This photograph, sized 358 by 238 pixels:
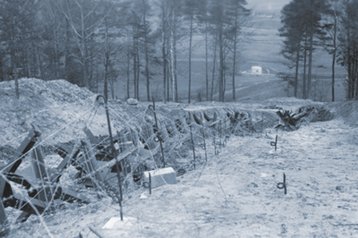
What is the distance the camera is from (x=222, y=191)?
7.14 meters

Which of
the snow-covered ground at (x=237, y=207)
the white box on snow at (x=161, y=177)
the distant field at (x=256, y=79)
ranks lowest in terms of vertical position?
the snow-covered ground at (x=237, y=207)

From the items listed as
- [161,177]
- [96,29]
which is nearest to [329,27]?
[96,29]

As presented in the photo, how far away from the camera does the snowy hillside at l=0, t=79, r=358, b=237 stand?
5.46m

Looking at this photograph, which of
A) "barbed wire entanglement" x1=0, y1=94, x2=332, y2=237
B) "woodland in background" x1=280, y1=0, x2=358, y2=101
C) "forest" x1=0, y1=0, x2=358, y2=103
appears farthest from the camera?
"woodland in background" x1=280, y1=0, x2=358, y2=101

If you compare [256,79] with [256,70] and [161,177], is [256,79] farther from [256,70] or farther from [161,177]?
[161,177]

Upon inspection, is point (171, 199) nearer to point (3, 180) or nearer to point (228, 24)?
point (3, 180)

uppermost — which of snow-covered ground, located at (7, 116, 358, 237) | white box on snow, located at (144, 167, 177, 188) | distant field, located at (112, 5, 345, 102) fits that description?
distant field, located at (112, 5, 345, 102)

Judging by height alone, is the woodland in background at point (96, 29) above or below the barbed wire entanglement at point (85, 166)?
above

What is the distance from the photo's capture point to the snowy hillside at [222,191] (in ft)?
17.9

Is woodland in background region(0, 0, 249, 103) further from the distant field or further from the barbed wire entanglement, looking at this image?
the barbed wire entanglement

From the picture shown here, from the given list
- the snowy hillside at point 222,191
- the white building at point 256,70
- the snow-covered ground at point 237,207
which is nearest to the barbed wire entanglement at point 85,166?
the snowy hillside at point 222,191

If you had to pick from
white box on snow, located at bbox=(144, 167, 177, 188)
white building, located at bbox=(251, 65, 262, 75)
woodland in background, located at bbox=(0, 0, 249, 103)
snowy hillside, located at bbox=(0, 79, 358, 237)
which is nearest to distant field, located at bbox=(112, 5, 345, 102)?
white building, located at bbox=(251, 65, 262, 75)

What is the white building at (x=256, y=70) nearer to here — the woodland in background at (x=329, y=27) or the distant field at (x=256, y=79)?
the distant field at (x=256, y=79)

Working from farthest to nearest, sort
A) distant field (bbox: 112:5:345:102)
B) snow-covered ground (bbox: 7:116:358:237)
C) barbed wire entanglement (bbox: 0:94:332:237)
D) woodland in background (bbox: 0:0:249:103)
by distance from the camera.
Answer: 1. distant field (bbox: 112:5:345:102)
2. woodland in background (bbox: 0:0:249:103)
3. barbed wire entanglement (bbox: 0:94:332:237)
4. snow-covered ground (bbox: 7:116:358:237)
